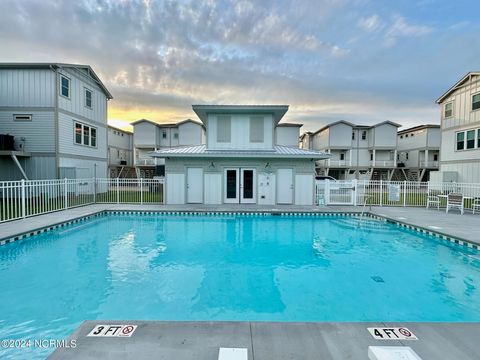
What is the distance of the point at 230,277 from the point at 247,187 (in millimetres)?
9377

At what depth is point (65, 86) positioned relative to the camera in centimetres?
1648

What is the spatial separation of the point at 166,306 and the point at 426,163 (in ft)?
126

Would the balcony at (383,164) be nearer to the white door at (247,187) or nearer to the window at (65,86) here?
the white door at (247,187)

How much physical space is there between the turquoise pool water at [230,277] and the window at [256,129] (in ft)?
22.0

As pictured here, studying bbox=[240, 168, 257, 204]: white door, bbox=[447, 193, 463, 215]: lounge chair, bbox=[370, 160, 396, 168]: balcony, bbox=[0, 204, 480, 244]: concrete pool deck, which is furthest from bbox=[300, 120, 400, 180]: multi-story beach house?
bbox=[240, 168, 257, 204]: white door

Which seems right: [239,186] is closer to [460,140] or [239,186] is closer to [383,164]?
[460,140]

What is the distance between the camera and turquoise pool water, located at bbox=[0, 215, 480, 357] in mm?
4277

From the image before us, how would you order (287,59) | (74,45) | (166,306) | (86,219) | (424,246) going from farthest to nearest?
(287,59) < (74,45) < (86,219) < (424,246) < (166,306)

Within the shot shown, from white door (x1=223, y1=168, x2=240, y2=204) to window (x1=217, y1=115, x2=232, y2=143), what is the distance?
191 cm

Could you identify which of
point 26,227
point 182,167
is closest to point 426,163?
point 182,167

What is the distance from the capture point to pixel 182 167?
1481 centimetres

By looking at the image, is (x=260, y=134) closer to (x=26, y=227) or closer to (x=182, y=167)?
(x=182, y=167)

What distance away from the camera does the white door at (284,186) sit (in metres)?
14.9

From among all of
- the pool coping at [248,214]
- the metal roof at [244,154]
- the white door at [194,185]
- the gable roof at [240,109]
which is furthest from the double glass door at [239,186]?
the gable roof at [240,109]
